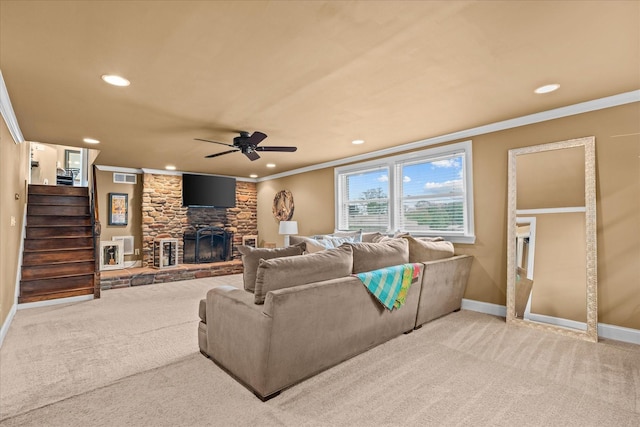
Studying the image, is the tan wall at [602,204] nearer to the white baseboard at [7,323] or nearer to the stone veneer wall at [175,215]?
the white baseboard at [7,323]

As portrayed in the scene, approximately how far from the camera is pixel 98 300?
16.4ft

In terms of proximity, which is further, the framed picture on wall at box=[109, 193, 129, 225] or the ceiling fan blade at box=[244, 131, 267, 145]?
the framed picture on wall at box=[109, 193, 129, 225]

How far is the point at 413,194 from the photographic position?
5117mm

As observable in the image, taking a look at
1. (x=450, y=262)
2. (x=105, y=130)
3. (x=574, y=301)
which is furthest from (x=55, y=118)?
(x=574, y=301)

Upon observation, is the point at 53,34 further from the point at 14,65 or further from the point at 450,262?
the point at 450,262

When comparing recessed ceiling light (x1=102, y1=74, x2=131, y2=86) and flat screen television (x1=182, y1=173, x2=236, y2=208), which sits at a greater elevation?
recessed ceiling light (x1=102, y1=74, x2=131, y2=86)

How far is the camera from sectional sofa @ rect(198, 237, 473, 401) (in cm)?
212

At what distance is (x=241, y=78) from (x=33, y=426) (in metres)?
2.73

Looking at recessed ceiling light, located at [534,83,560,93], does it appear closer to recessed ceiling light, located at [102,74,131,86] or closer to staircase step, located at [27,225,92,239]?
recessed ceiling light, located at [102,74,131,86]

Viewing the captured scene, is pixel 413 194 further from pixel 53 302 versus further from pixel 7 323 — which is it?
pixel 53 302

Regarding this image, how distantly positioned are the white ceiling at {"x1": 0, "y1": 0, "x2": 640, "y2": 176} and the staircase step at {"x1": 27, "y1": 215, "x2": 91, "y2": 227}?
87.1 inches

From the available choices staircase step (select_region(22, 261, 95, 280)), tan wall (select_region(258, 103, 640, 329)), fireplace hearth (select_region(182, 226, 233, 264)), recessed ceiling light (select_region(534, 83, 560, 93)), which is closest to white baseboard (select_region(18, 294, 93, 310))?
staircase step (select_region(22, 261, 95, 280))

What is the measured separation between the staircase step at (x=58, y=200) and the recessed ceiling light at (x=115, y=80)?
4.65m

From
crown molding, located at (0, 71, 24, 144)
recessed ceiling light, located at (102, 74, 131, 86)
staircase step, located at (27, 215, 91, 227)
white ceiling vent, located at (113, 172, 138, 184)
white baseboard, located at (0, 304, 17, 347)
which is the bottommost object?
white baseboard, located at (0, 304, 17, 347)
